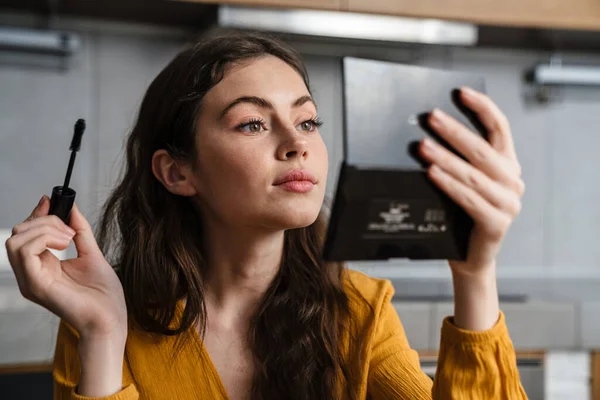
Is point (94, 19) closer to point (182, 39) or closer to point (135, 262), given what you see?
point (182, 39)

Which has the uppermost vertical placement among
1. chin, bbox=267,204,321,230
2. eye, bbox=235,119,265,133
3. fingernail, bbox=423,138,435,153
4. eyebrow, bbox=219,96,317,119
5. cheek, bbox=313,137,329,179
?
eyebrow, bbox=219,96,317,119

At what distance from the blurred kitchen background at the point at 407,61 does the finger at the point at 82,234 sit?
0.94m

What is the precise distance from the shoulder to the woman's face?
0.23 metres

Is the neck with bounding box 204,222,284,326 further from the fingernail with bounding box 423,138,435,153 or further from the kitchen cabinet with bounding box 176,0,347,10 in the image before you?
the kitchen cabinet with bounding box 176,0,347,10

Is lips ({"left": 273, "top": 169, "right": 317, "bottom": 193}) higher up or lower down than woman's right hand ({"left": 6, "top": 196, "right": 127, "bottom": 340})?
higher up

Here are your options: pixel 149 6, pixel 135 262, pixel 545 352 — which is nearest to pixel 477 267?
pixel 135 262

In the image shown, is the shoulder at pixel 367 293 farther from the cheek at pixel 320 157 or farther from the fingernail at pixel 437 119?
the fingernail at pixel 437 119

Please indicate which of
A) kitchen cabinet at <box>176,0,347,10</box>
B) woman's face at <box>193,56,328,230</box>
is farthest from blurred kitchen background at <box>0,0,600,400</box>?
woman's face at <box>193,56,328,230</box>

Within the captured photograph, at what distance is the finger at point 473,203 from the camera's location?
2.27 ft

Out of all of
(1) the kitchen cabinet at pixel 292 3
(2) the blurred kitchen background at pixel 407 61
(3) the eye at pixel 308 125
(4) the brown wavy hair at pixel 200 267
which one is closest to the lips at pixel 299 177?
(3) the eye at pixel 308 125

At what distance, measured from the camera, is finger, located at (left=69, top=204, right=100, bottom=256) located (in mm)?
942

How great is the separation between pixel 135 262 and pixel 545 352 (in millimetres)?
1429

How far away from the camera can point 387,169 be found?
68cm

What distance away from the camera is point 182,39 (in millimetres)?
2301
